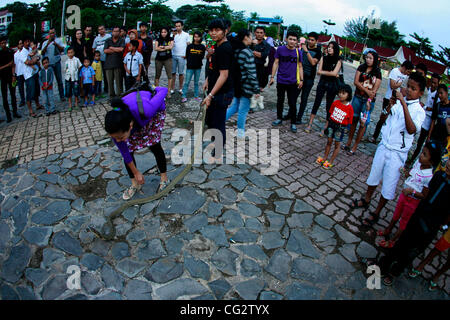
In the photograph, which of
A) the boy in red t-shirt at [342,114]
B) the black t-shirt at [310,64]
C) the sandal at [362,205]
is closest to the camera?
the sandal at [362,205]

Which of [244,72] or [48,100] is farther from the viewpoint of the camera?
[48,100]

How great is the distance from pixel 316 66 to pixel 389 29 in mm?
92369

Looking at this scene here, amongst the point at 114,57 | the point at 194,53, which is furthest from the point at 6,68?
the point at 194,53

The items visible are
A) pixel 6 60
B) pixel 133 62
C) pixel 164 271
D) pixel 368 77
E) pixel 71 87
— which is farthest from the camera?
pixel 71 87

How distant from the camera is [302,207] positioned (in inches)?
152

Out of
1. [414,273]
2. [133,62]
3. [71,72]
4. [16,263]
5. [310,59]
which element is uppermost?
[310,59]

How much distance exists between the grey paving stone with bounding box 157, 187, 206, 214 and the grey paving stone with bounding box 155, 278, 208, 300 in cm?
105

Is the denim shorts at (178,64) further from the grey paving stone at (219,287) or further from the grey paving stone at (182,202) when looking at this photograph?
the grey paving stone at (219,287)

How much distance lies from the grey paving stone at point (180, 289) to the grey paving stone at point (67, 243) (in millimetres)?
1098

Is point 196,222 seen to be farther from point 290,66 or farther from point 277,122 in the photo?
point 290,66

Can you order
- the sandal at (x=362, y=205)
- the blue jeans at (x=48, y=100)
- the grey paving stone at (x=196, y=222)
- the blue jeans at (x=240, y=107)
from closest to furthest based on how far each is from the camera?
the grey paving stone at (x=196, y=222)
the sandal at (x=362, y=205)
the blue jeans at (x=240, y=107)
the blue jeans at (x=48, y=100)

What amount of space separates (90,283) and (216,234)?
1.43m

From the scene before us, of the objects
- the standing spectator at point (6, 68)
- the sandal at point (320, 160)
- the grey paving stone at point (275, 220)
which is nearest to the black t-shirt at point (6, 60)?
the standing spectator at point (6, 68)

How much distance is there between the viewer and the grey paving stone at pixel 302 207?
3.81 m
